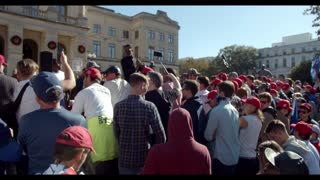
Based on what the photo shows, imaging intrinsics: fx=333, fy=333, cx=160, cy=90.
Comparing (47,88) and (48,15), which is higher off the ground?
(48,15)

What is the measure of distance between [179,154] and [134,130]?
1207mm

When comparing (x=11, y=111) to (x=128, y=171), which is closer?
(x=11, y=111)

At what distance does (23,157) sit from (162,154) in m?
1.35

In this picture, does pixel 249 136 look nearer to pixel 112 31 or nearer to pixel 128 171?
pixel 128 171

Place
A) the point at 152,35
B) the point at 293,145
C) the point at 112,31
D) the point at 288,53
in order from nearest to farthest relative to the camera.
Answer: the point at 293,145
the point at 152,35
the point at 112,31
the point at 288,53

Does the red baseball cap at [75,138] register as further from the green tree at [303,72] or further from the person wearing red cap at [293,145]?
the green tree at [303,72]

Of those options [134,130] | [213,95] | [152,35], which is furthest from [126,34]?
[134,130]

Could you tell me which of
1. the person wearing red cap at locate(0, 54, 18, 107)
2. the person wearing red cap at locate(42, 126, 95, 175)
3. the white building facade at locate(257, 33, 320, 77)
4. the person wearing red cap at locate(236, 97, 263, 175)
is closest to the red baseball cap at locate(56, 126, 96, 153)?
the person wearing red cap at locate(42, 126, 95, 175)

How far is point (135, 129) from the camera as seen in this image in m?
4.20

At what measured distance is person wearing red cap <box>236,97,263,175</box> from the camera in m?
5.03

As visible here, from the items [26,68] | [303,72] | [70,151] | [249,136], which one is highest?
[303,72]

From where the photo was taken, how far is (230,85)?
5109mm
